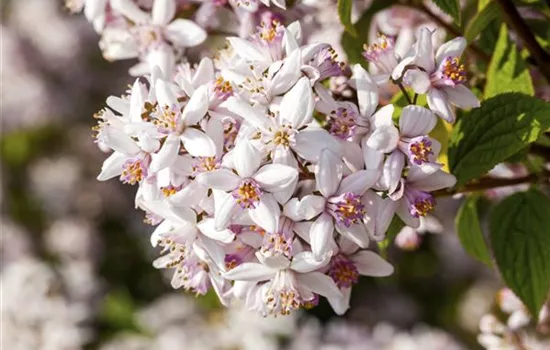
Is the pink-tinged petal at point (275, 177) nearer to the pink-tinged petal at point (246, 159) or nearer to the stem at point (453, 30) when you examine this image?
the pink-tinged petal at point (246, 159)

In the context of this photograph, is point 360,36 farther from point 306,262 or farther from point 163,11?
point 306,262

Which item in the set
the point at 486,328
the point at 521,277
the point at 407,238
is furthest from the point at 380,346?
the point at 521,277

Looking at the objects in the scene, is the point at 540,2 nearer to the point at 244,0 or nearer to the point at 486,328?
the point at 244,0

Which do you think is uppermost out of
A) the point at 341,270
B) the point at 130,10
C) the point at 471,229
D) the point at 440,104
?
the point at 440,104

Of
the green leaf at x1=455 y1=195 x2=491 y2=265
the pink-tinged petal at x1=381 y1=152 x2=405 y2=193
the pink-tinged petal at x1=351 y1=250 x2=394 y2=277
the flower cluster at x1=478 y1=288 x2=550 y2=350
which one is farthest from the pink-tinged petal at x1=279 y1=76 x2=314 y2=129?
the flower cluster at x1=478 y1=288 x2=550 y2=350

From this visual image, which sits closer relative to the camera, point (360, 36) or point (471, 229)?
point (471, 229)

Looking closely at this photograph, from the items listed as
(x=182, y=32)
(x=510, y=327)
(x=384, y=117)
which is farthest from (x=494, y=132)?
(x=510, y=327)
